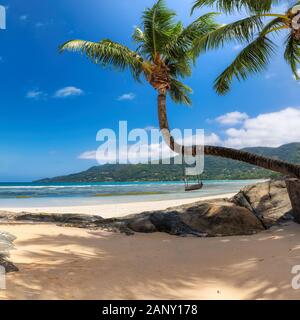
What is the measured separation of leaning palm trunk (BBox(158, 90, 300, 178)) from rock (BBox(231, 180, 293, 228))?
121 centimetres

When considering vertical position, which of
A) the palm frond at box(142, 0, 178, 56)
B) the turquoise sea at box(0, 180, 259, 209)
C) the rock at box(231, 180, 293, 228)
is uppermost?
the palm frond at box(142, 0, 178, 56)

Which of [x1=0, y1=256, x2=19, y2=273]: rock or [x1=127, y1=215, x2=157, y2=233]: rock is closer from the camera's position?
[x1=0, y1=256, x2=19, y2=273]: rock

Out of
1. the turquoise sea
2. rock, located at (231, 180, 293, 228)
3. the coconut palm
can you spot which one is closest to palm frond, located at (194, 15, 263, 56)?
the coconut palm

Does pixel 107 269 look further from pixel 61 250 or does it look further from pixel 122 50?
pixel 122 50

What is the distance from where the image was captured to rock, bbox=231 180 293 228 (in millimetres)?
7941

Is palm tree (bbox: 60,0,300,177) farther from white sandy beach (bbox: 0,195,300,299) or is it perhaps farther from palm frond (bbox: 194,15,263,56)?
white sandy beach (bbox: 0,195,300,299)

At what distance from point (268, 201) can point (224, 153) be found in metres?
2.29

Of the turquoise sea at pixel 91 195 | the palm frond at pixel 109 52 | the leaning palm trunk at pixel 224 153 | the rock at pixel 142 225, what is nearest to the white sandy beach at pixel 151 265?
the rock at pixel 142 225

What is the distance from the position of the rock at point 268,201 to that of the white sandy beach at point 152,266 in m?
0.48

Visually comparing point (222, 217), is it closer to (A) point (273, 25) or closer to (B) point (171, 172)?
(A) point (273, 25)

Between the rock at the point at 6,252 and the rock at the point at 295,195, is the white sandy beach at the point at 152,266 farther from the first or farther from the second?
the rock at the point at 295,195
